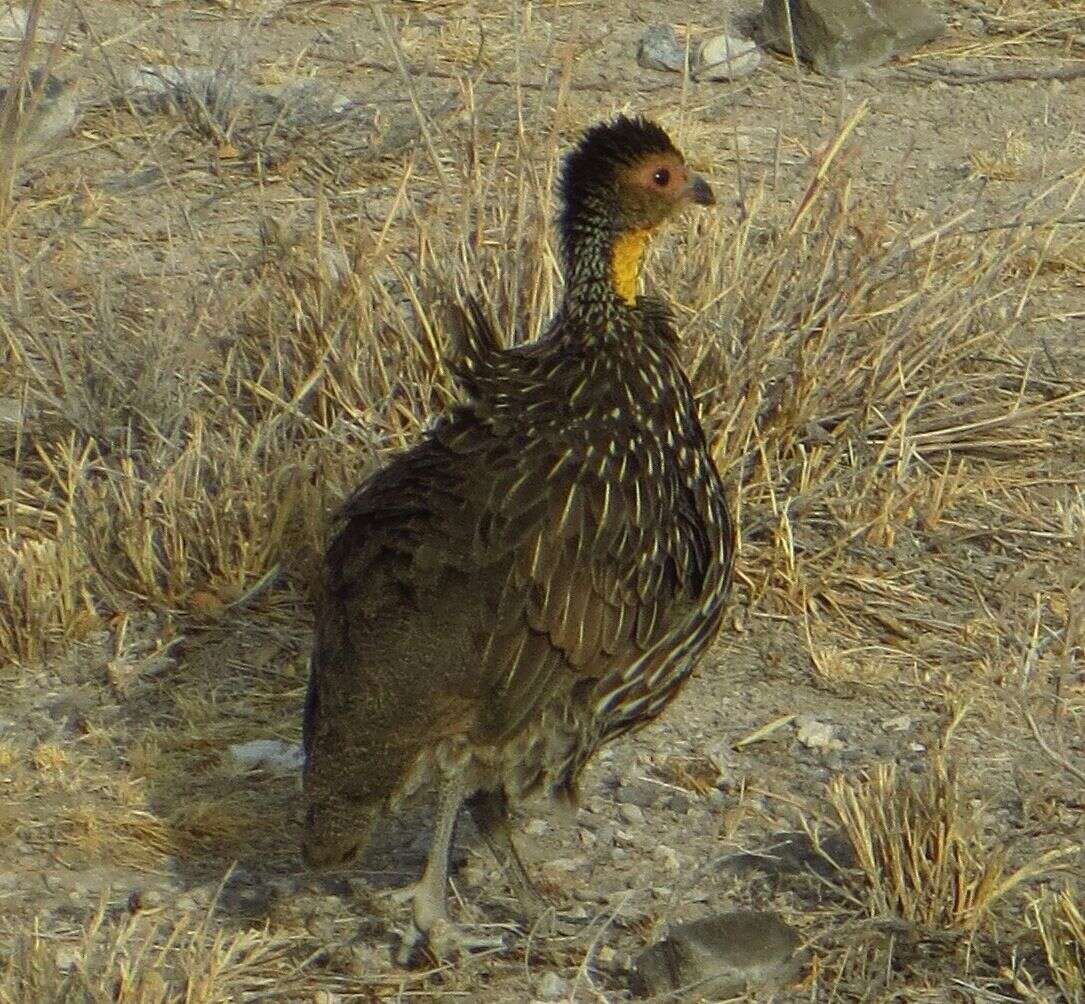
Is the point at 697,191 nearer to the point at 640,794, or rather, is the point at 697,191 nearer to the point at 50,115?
the point at 640,794

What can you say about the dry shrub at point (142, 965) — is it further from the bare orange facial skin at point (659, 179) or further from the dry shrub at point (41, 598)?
the bare orange facial skin at point (659, 179)

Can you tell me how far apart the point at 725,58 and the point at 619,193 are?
4091mm

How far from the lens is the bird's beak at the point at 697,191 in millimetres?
5027

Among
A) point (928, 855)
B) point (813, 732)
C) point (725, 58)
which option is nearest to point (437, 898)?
point (928, 855)

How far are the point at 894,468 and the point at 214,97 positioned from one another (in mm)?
3477

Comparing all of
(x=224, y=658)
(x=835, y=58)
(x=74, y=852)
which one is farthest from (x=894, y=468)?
(x=835, y=58)

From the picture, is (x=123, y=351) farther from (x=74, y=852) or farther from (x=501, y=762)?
(x=501, y=762)

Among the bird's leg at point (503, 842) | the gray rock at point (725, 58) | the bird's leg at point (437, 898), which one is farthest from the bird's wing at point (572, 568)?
the gray rock at point (725, 58)

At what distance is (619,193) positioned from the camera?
4992 millimetres

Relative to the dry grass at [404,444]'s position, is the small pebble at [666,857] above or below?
below

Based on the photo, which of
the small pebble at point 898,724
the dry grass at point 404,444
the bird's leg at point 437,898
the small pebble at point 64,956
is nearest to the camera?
the small pebble at point 64,956

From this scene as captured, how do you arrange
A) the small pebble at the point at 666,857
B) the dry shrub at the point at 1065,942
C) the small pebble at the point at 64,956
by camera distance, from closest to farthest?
the dry shrub at the point at 1065,942, the small pebble at the point at 64,956, the small pebble at the point at 666,857

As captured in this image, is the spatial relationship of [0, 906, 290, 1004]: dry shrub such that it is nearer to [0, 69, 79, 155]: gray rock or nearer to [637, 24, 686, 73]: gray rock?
[0, 69, 79, 155]: gray rock

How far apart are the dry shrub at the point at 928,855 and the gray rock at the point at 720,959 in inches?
8.7
